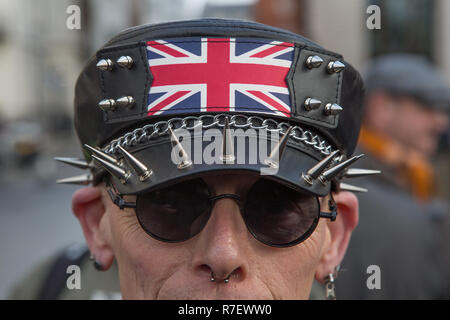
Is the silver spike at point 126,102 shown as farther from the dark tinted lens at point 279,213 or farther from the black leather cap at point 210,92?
the dark tinted lens at point 279,213

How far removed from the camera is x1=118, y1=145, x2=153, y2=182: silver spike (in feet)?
4.58

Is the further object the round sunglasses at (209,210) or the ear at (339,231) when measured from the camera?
the ear at (339,231)

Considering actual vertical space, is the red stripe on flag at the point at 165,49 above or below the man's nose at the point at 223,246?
above

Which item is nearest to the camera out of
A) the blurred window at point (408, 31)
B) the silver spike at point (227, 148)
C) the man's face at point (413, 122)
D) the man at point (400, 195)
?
the silver spike at point (227, 148)

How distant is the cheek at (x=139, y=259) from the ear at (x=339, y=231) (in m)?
0.53

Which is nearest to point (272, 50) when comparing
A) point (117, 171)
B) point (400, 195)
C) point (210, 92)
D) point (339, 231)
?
point (210, 92)

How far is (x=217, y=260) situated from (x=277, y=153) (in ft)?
1.07

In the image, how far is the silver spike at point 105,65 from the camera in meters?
1.54

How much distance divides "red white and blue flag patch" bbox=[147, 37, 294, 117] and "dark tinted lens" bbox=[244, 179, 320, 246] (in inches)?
8.8

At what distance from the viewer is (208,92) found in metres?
1.46

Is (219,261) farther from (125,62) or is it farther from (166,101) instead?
(125,62)

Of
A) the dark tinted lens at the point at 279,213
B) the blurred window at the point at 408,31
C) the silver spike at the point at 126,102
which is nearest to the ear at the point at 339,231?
the dark tinted lens at the point at 279,213
